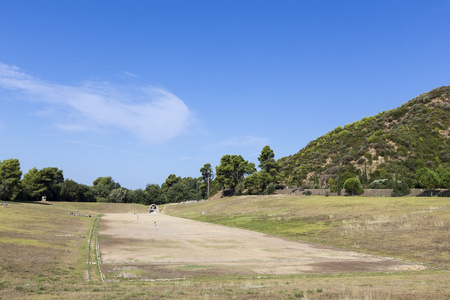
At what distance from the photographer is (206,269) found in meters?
22.5

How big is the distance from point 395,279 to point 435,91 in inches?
6040

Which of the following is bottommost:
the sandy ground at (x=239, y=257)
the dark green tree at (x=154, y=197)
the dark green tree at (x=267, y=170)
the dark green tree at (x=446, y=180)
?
the sandy ground at (x=239, y=257)

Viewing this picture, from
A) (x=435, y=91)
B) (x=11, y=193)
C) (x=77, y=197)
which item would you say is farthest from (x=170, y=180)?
(x=435, y=91)

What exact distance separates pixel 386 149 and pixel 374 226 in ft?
272

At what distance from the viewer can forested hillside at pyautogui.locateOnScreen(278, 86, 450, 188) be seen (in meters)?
102

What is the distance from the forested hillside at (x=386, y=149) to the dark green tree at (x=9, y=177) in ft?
307

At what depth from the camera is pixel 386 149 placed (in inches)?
4532

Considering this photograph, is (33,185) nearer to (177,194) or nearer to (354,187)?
(177,194)

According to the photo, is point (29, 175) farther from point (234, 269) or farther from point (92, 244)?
point (234, 269)

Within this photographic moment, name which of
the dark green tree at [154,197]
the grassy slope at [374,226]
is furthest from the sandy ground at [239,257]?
the dark green tree at [154,197]

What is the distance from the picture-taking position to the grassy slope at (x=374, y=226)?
1192 inches

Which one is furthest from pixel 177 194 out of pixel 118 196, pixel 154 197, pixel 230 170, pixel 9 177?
pixel 9 177

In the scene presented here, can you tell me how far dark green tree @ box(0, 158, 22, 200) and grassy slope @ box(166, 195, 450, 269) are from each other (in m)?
73.7

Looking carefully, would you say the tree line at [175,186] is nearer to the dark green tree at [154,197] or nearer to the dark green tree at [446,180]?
the dark green tree at [154,197]
